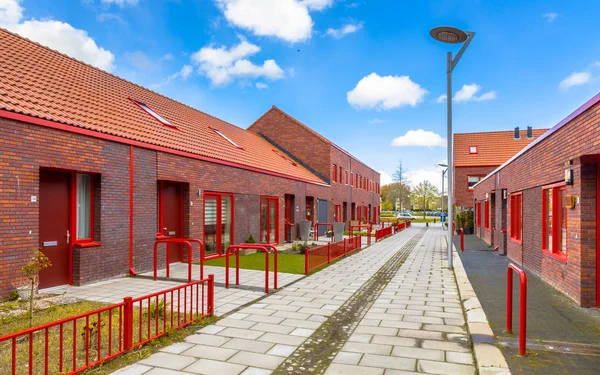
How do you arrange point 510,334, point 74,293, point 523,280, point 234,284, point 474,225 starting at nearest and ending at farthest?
point 523,280, point 510,334, point 74,293, point 234,284, point 474,225

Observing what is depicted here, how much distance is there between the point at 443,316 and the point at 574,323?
5.54 ft

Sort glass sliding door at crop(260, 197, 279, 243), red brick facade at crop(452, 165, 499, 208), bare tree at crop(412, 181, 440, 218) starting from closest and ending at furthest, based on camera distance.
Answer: glass sliding door at crop(260, 197, 279, 243) → red brick facade at crop(452, 165, 499, 208) → bare tree at crop(412, 181, 440, 218)

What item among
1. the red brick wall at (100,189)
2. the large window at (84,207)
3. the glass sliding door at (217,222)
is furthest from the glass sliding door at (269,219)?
the large window at (84,207)

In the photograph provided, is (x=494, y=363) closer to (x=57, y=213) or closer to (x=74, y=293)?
(x=74, y=293)

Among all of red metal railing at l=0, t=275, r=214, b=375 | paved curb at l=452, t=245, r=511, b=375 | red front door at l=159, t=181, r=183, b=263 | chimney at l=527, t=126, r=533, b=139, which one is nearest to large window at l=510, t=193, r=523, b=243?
paved curb at l=452, t=245, r=511, b=375

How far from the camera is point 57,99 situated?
9.05 m

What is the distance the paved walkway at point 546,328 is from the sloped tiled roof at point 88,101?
8066mm

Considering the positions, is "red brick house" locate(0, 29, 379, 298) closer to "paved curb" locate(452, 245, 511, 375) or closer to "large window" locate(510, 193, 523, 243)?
"paved curb" locate(452, 245, 511, 375)

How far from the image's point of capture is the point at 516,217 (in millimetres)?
12562

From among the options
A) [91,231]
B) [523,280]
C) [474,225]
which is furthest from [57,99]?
[474,225]

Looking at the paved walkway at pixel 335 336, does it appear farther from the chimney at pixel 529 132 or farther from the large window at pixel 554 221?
the chimney at pixel 529 132

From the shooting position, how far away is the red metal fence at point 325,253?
10.4m

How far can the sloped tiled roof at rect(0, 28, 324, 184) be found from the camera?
8.24m

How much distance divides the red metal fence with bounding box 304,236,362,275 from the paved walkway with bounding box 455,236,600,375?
378 centimetres
